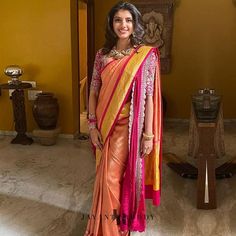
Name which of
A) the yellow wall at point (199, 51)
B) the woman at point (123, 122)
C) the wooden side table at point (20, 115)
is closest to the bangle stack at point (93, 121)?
the woman at point (123, 122)

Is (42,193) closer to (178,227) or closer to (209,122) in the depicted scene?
(178,227)

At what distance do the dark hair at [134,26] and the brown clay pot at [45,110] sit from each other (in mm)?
2341

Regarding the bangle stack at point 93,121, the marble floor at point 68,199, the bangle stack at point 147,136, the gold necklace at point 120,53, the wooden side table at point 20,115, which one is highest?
the gold necklace at point 120,53

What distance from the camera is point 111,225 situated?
6.59ft

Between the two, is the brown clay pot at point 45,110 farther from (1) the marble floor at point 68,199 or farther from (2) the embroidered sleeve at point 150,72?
(2) the embroidered sleeve at point 150,72

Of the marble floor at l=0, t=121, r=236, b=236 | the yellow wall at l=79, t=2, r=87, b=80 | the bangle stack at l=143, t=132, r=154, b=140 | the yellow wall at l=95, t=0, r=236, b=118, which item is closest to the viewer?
the bangle stack at l=143, t=132, r=154, b=140

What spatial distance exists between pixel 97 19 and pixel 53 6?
4.37ft

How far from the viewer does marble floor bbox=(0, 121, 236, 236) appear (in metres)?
2.38

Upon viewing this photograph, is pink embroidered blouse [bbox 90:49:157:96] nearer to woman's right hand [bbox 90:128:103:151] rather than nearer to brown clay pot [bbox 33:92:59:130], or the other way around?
woman's right hand [bbox 90:128:103:151]

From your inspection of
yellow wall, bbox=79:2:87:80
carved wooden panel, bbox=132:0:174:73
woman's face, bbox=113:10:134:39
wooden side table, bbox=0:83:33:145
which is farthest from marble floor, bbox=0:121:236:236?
yellow wall, bbox=79:2:87:80

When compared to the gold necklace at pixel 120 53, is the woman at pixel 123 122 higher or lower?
lower

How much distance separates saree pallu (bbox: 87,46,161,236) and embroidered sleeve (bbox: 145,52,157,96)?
30 mm

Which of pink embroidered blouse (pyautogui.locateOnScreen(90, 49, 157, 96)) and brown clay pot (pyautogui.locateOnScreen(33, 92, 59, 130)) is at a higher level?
pink embroidered blouse (pyautogui.locateOnScreen(90, 49, 157, 96))

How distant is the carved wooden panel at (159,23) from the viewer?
5.18m
